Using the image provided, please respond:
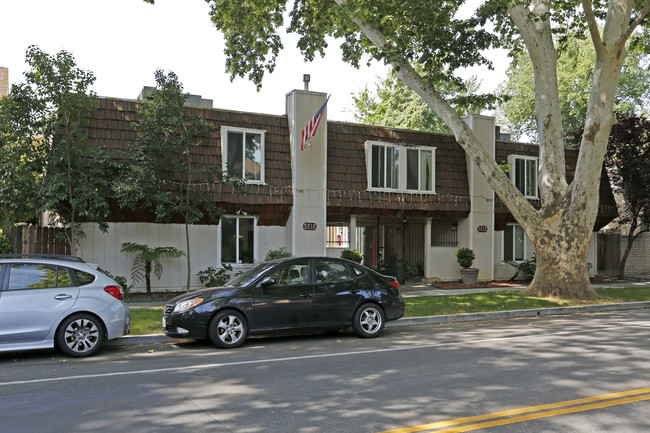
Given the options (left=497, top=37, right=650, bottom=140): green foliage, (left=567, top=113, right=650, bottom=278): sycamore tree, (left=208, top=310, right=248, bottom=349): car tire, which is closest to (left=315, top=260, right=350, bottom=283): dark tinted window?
(left=208, top=310, right=248, bottom=349): car tire

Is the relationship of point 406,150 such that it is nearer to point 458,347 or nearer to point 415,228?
point 415,228

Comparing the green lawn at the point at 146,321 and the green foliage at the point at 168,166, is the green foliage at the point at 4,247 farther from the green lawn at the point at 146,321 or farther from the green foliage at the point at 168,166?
the green lawn at the point at 146,321

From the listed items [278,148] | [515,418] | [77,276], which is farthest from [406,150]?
[515,418]

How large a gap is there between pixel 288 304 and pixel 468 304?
6.58m

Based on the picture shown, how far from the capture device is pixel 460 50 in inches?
730

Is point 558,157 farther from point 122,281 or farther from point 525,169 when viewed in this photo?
point 122,281

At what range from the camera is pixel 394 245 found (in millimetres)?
23953

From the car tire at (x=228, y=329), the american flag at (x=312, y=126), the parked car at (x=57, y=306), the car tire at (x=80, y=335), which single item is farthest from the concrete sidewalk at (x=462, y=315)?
the american flag at (x=312, y=126)

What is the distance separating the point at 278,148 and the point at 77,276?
1097 cm

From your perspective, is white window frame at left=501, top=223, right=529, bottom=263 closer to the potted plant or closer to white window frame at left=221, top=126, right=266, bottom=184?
the potted plant

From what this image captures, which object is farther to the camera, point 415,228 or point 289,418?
point 415,228

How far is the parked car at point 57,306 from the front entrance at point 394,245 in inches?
519

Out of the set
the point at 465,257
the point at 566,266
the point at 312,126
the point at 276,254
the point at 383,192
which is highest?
the point at 312,126

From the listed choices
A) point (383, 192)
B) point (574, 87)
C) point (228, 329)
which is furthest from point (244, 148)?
point (574, 87)
